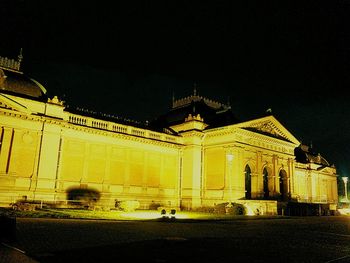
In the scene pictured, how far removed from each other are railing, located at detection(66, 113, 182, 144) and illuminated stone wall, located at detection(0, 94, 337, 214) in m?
0.10

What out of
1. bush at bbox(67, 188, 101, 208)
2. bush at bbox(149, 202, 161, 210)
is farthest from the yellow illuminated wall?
bush at bbox(67, 188, 101, 208)

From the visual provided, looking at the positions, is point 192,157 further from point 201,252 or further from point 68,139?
point 201,252

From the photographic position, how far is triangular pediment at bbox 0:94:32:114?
27122 millimetres

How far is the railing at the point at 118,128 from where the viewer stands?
3212 centimetres

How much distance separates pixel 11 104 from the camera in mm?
27500

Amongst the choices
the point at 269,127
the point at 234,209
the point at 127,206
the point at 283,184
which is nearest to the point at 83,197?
the point at 127,206

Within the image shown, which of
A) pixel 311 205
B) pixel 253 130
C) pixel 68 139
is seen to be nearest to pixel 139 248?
pixel 68 139

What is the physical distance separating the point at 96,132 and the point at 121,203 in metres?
7.54

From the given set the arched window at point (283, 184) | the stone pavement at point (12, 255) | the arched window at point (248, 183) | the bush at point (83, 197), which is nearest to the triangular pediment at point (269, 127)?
the arched window at point (283, 184)

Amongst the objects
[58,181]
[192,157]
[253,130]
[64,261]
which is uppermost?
[253,130]

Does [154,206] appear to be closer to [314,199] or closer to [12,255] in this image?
[12,255]

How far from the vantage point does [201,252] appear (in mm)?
9188

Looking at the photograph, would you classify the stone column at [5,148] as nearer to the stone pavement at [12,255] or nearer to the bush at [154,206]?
the bush at [154,206]

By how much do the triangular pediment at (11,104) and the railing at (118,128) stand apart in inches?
168
